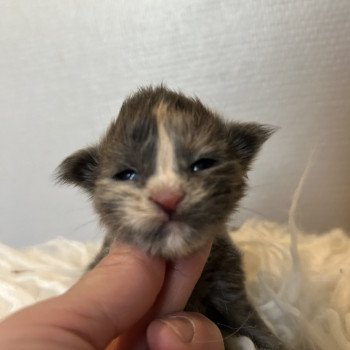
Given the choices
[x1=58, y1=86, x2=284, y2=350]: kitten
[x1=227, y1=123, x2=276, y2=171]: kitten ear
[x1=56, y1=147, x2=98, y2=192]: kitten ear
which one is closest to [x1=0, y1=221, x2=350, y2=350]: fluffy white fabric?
[x1=58, y1=86, x2=284, y2=350]: kitten

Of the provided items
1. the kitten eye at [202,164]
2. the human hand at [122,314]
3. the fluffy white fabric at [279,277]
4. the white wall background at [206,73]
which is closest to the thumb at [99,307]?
the human hand at [122,314]

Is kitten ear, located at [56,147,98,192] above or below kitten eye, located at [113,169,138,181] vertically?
below

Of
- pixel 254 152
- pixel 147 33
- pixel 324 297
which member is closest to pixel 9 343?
pixel 254 152

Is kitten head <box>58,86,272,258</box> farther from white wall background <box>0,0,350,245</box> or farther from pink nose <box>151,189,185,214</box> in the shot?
white wall background <box>0,0,350,245</box>

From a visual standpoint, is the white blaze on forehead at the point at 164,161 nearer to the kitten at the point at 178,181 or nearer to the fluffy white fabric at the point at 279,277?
the kitten at the point at 178,181

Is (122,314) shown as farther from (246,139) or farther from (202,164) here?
(246,139)

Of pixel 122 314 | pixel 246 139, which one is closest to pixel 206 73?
pixel 246 139
